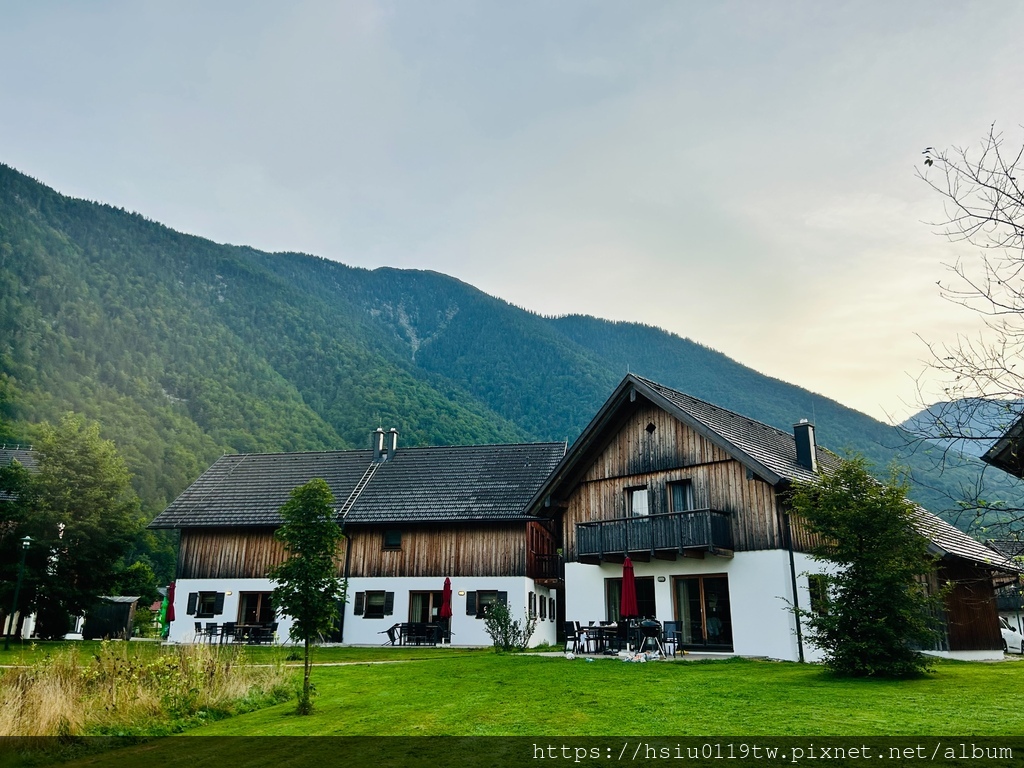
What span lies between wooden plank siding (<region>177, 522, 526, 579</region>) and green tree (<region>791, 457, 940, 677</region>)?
17.8m

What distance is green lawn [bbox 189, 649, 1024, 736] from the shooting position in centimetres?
942

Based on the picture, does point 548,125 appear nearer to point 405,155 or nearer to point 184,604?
point 405,155

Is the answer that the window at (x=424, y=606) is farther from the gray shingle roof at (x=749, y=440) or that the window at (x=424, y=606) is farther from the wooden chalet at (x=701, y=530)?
the gray shingle roof at (x=749, y=440)

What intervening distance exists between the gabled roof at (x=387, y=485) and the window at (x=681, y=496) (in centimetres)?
926

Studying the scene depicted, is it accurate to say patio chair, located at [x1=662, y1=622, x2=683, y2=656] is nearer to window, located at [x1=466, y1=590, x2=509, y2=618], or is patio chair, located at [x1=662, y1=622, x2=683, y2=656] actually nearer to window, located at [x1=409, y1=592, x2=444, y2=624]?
window, located at [x1=466, y1=590, x2=509, y2=618]

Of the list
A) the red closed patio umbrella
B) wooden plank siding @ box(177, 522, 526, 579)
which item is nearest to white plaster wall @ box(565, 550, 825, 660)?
the red closed patio umbrella

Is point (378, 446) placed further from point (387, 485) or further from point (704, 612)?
point (704, 612)

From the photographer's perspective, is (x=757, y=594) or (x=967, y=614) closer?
(x=757, y=594)

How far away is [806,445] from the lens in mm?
25094

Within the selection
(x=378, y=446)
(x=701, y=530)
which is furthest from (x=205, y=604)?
(x=701, y=530)

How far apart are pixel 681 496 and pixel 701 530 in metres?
2.29

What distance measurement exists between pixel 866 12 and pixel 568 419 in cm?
10435

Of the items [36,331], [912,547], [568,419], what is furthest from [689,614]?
[36,331]

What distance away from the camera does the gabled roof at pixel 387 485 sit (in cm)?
3381
